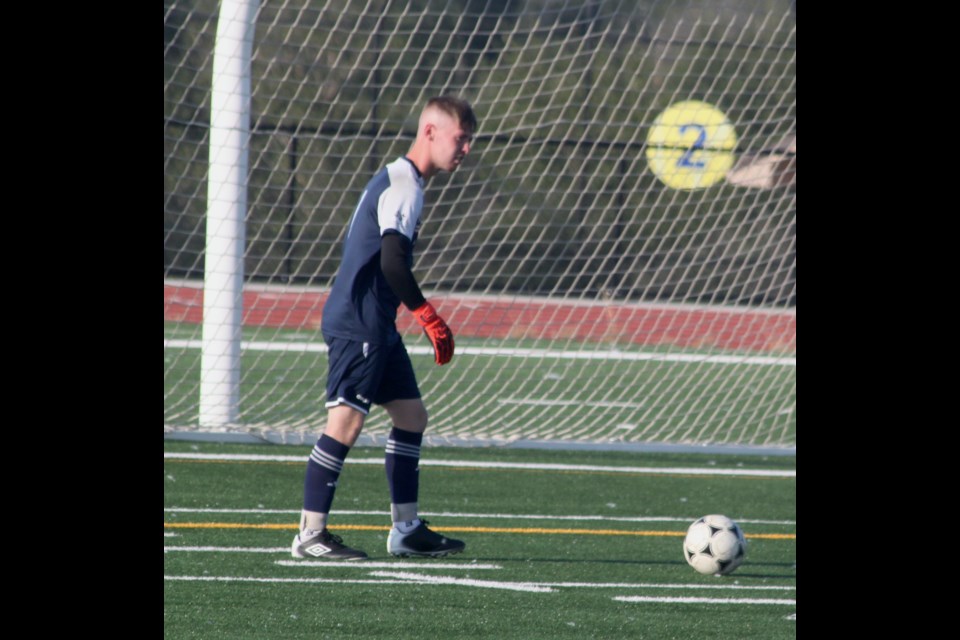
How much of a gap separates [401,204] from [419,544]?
132 cm

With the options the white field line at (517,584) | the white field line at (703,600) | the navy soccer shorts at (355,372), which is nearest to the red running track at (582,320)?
the navy soccer shorts at (355,372)

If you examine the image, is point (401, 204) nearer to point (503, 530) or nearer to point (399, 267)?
point (399, 267)

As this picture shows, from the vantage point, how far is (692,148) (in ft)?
41.1

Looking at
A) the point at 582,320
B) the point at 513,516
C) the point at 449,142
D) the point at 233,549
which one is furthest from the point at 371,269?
the point at 582,320

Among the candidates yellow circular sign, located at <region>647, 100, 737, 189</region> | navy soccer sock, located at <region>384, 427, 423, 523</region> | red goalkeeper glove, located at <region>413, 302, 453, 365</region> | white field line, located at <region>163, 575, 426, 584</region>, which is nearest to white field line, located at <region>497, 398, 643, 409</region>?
yellow circular sign, located at <region>647, 100, 737, 189</region>

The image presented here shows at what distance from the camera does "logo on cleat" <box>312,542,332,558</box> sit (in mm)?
5355

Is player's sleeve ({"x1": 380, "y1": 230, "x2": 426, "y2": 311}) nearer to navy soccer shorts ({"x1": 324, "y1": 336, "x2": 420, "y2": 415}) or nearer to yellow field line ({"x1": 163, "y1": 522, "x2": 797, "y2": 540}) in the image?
navy soccer shorts ({"x1": 324, "y1": 336, "x2": 420, "y2": 415})

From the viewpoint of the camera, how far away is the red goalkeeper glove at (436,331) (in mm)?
5348

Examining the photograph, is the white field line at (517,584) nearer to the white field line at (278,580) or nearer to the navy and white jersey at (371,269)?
the white field line at (278,580)

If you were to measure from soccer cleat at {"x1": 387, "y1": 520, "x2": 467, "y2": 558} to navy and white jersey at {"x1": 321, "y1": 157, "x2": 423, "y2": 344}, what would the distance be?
0.75 meters

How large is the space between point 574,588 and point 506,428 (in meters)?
4.71
